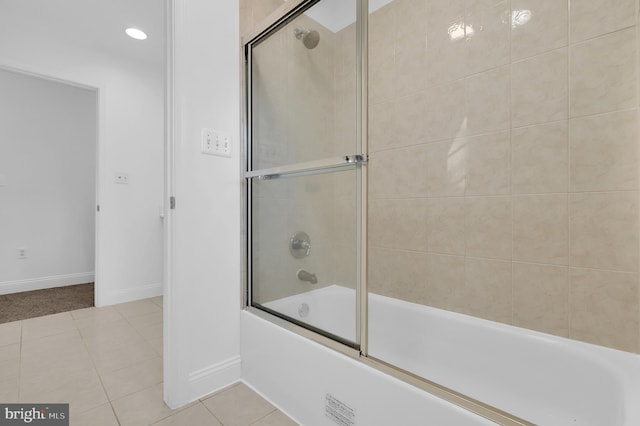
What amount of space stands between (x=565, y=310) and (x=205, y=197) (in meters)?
1.68

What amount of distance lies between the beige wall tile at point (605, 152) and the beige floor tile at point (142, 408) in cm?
202

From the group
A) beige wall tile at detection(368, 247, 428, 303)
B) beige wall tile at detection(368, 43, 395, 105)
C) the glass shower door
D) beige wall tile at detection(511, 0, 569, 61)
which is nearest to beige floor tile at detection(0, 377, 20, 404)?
the glass shower door

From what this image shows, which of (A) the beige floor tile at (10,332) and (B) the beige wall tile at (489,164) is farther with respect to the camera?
(A) the beige floor tile at (10,332)

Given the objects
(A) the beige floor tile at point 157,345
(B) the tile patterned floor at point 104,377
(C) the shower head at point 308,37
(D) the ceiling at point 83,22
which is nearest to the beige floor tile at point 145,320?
(B) the tile patterned floor at point 104,377

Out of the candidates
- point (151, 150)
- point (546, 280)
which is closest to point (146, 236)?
point (151, 150)

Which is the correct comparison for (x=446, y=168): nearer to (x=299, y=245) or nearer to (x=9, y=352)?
(x=299, y=245)

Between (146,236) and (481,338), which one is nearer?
(481,338)

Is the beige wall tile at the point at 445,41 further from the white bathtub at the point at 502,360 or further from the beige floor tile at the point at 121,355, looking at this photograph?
the beige floor tile at the point at 121,355

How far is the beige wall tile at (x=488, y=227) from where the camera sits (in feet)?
4.81

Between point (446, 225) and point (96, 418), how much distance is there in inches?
73.6

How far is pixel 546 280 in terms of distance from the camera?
135 cm

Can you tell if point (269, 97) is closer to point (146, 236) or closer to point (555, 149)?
point (555, 149)

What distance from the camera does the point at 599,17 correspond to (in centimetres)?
120

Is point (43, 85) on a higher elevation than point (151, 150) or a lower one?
higher
